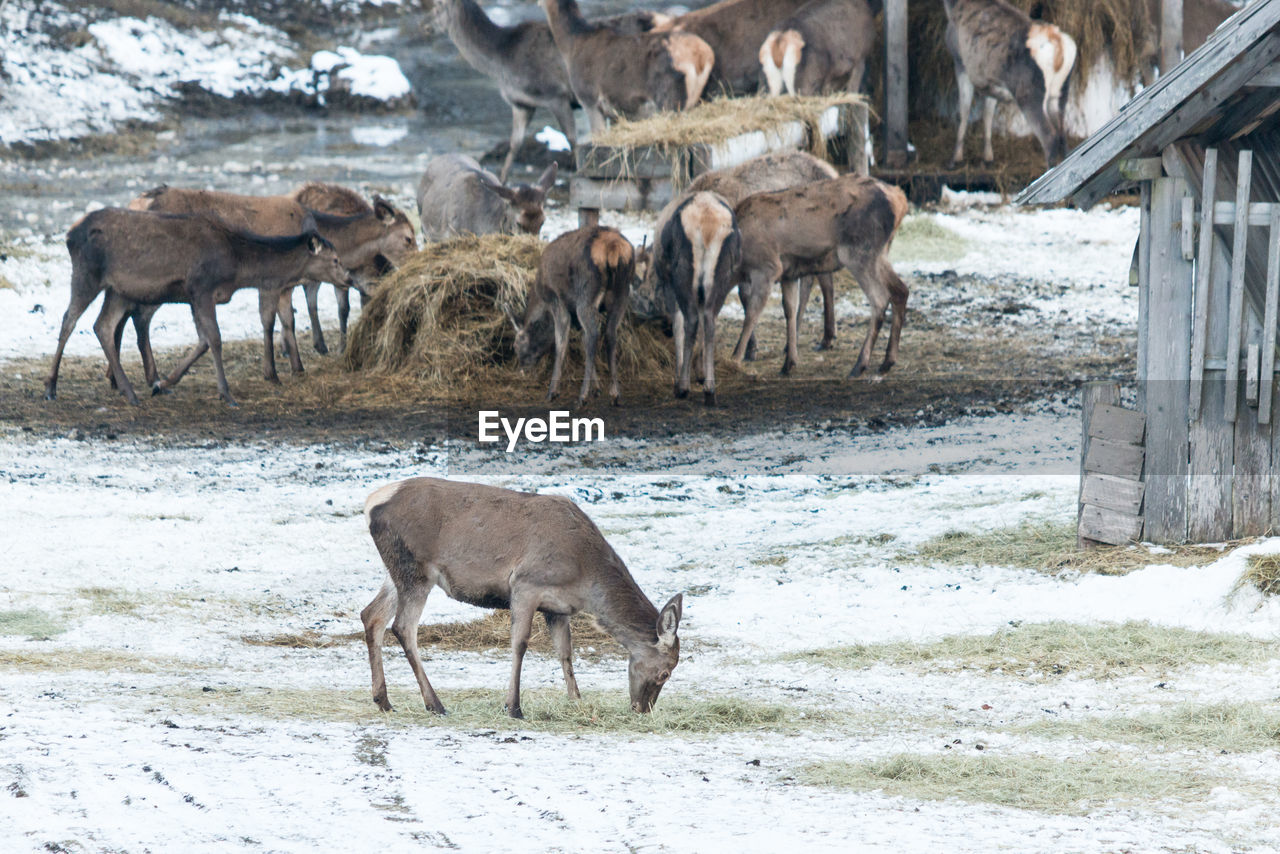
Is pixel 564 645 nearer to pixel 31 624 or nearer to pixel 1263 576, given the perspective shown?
pixel 31 624

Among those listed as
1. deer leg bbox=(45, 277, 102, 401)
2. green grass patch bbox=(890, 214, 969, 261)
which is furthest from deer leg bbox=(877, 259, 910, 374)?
deer leg bbox=(45, 277, 102, 401)

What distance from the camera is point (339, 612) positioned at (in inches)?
315

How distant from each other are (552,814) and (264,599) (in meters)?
3.69

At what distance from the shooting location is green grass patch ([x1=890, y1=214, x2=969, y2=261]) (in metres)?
18.6

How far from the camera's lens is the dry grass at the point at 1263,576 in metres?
7.40

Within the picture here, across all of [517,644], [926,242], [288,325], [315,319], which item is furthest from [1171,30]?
[517,644]

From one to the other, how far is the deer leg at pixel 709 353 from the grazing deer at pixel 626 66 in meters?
6.81

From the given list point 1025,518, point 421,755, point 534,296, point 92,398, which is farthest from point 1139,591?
point 92,398

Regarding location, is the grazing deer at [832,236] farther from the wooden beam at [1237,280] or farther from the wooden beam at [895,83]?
the wooden beam at [895,83]

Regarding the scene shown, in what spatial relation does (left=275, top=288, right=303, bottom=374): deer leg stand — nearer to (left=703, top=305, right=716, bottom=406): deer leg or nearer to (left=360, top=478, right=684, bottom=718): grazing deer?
(left=703, top=305, right=716, bottom=406): deer leg

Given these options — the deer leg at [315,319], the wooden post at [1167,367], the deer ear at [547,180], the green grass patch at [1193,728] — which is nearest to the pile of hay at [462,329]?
the deer leg at [315,319]

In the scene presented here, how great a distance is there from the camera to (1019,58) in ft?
64.2

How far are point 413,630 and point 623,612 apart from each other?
83 centimetres

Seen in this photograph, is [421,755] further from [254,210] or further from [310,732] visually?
[254,210]
